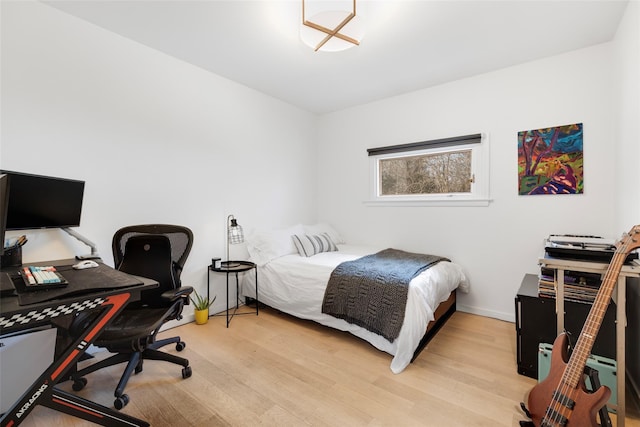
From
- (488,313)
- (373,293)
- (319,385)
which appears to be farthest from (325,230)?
(319,385)

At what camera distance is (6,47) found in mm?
1901

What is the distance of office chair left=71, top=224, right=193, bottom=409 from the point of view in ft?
5.97

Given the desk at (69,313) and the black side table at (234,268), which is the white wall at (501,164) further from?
the desk at (69,313)

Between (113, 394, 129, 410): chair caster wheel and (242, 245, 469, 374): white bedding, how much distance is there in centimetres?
145

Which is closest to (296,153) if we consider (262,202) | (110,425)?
(262,202)

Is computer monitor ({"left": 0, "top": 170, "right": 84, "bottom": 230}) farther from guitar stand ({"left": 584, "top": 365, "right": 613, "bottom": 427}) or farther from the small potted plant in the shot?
guitar stand ({"left": 584, "top": 365, "right": 613, "bottom": 427})

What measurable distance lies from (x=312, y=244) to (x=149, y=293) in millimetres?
1762

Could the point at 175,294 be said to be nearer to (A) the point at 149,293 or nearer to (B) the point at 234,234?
(A) the point at 149,293

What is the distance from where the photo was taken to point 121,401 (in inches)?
65.6

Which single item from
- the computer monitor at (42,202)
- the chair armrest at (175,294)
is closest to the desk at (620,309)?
the chair armrest at (175,294)

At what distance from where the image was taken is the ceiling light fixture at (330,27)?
1.87 meters

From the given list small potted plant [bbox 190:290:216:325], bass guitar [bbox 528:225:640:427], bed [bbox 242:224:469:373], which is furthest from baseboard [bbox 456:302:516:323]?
small potted plant [bbox 190:290:216:325]

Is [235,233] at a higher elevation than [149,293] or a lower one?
higher

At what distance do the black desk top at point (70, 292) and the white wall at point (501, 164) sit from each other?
2.95 metres
